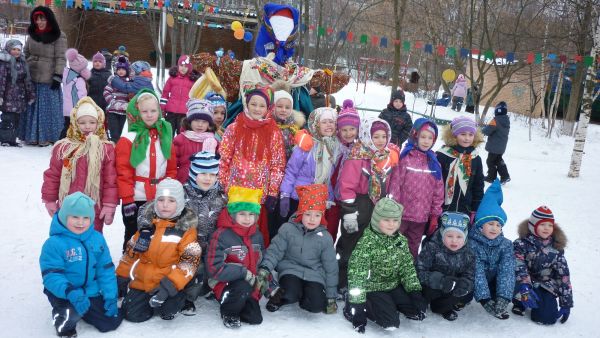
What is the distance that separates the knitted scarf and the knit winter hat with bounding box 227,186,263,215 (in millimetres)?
1821

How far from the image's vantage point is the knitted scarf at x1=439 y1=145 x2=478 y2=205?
14.2ft

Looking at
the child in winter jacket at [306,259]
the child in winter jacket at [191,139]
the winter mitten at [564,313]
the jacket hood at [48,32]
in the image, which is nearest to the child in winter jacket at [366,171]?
the child in winter jacket at [306,259]

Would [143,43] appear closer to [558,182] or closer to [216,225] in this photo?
[558,182]

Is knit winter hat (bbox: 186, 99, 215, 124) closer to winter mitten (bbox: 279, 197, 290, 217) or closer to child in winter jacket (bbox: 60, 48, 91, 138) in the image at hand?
winter mitten (bbox: 279, 197, 290, 217)

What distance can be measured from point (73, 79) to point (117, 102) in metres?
0.80

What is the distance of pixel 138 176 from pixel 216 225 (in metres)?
0.75

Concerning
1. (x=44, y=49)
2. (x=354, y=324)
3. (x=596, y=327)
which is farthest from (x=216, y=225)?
(x=44, y=49)

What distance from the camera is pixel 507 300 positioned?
3836mm

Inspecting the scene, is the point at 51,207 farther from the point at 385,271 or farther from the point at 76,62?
the point at 76,62

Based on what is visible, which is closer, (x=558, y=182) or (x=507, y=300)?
(x=507, y=300)

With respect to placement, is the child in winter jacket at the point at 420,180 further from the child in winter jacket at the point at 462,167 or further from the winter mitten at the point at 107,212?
the winter mitten at the point at 107,212

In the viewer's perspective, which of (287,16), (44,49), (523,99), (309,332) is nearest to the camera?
(309,332)

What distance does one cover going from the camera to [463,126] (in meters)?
4.30

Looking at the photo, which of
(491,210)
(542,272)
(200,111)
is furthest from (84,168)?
(542,272)
